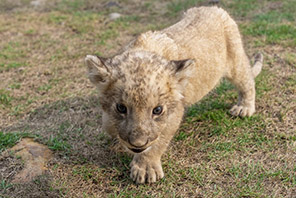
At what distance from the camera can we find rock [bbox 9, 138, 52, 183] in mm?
4801

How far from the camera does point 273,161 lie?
16.9 feet

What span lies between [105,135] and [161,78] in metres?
2.00

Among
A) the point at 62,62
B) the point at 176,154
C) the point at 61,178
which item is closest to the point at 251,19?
the point at 62,62

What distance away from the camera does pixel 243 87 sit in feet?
20.7

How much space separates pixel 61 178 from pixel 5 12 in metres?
9.13

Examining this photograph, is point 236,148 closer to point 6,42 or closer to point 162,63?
point 162,63

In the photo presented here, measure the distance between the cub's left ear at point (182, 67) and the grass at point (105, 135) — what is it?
4.96 feet

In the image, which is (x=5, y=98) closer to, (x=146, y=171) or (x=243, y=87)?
(x=146, y=171)

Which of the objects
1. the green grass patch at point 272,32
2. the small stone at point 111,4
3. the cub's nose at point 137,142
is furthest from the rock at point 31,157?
the small stone at point 111,4

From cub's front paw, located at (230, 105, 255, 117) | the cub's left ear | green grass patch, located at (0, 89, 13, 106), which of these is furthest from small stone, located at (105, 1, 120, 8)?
the cub's left ear

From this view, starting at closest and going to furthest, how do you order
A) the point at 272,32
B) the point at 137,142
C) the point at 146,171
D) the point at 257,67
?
1. the point at 137,142
2. the point at 146,171
3. the point at 257,67
4. the point at 272,32

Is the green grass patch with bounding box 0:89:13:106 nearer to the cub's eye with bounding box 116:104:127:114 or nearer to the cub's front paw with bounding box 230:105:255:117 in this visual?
the cub's eye with bounding box 116:104:127:114

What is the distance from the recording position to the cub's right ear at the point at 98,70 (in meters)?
4.16

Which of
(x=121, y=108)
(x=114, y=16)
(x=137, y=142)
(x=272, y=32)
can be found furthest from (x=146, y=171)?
(x=114, y=16)
